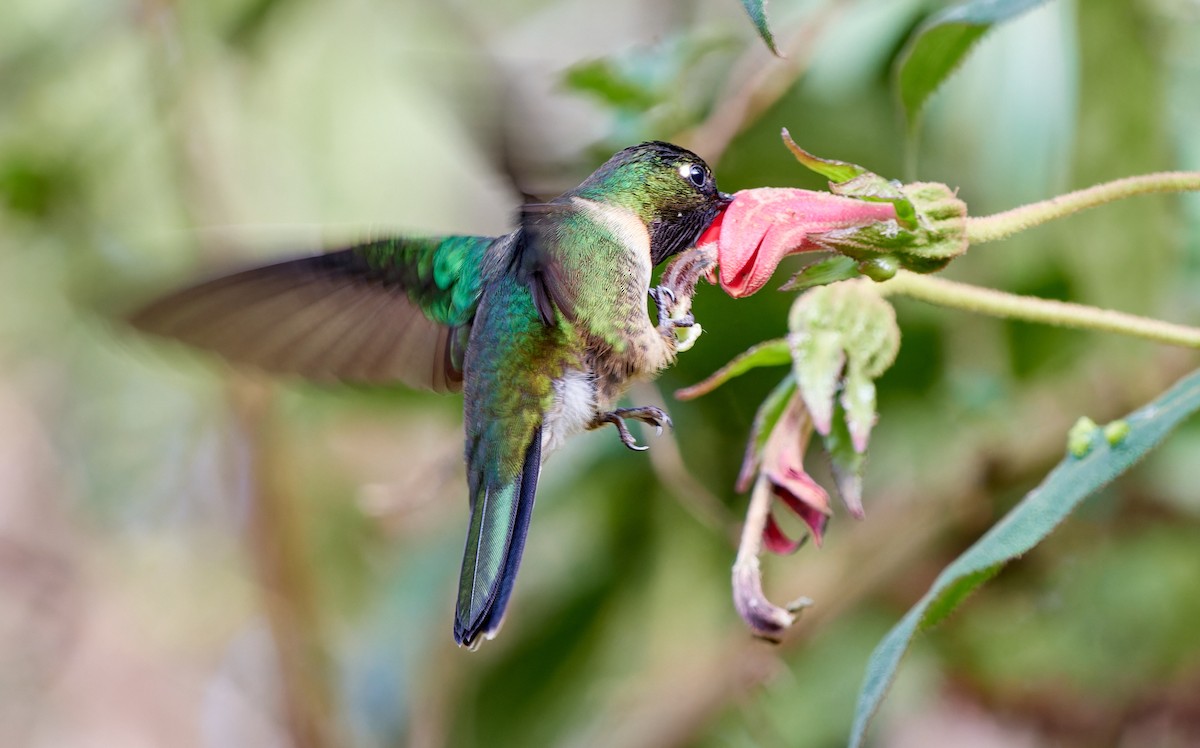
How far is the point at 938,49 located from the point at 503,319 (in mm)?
503

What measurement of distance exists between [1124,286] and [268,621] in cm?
145

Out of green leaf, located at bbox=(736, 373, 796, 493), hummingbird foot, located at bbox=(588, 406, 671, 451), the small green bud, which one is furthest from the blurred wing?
the small green bud

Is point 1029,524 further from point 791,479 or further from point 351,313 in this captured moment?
point 351,313

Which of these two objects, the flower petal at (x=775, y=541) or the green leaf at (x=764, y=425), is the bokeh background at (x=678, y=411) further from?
the flower petal at (x=775, y=541)

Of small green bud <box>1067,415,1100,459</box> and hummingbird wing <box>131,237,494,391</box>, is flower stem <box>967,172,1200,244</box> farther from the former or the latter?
hummingbird wing <box>131,237,494,391</box>

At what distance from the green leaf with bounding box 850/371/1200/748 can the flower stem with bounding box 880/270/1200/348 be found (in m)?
0.08

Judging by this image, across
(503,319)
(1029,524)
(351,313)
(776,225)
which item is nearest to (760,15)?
(776,225)

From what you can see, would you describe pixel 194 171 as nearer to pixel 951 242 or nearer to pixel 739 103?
pixel 739 103

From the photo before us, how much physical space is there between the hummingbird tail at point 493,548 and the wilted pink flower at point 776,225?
0.99ft

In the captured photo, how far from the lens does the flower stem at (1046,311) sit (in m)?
0.94

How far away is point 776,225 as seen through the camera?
0.97m

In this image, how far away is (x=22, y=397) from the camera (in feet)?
10.8

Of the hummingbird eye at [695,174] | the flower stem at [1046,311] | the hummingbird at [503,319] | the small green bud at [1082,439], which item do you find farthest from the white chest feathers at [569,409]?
the small green bud at [1082,439]

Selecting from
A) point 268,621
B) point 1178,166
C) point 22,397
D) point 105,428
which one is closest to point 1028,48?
point 1178,166
